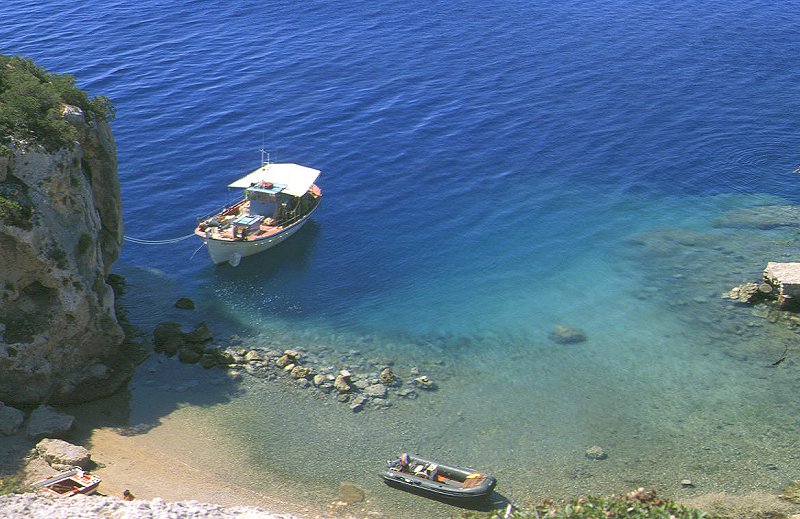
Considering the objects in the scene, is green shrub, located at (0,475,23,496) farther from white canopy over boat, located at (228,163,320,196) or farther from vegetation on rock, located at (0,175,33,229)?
white canopy over boat, located at (228,163,320,196)

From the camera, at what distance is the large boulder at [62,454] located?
126ft

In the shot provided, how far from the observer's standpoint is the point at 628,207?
66.1 m

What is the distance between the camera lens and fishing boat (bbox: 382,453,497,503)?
38.1 m

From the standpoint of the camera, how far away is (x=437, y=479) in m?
39.5

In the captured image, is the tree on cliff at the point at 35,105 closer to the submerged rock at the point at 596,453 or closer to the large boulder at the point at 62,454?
the large boulder at the point at 62,454

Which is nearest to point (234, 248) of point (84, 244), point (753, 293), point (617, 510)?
point (84, 244)

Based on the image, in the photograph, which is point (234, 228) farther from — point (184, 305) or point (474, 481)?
point (474, 481)

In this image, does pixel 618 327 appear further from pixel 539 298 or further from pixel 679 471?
pixel 679 471

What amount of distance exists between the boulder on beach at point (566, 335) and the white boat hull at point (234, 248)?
2034 cm

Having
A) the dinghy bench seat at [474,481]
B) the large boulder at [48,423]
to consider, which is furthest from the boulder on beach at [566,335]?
the large boulder at [48,423]

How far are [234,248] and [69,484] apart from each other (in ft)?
78.0

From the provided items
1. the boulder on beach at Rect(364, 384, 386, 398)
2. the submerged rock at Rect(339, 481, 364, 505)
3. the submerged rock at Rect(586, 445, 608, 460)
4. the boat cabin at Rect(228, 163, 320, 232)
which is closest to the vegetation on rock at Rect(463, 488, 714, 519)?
the submerged rock at Rect(586, 445, 608, 460)

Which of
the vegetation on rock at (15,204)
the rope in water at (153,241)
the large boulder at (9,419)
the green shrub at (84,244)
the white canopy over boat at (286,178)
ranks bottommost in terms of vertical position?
the large boulder at (9,419)

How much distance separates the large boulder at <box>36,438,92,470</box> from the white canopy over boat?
25582 millimetres
